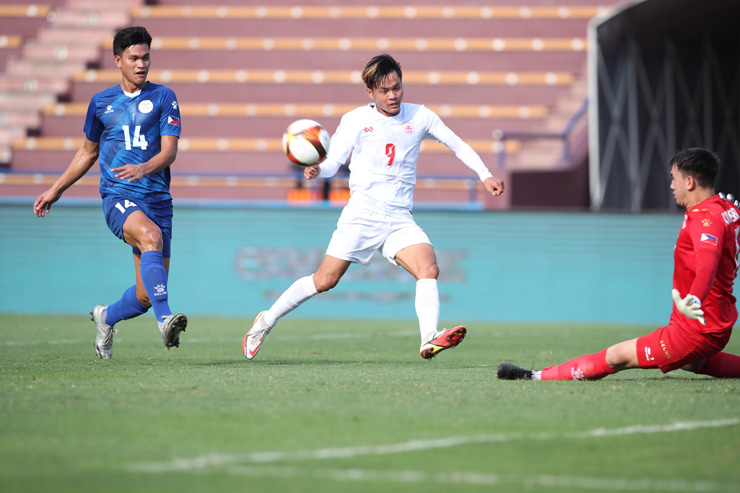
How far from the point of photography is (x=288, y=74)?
2203cm

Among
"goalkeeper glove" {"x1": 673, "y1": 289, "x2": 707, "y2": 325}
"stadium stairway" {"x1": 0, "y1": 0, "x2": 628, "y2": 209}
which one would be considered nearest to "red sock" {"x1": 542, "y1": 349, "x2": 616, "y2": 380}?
"goalkeeper glove" {"x1": 673, "y1": 289, "x2": 707, "y2": 325}

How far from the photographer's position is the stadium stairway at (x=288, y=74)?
20.1 m

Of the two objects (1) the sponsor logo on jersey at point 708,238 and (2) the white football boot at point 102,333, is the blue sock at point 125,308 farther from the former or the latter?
(1) the sponsor logo on jersey at point 708,238

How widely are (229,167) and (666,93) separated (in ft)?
27.1

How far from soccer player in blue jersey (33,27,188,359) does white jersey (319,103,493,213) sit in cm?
120

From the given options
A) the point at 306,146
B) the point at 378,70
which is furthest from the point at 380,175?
the point at 378,70

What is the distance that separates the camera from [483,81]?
21.3 meters

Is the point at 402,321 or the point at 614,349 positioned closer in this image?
the point at 614,349

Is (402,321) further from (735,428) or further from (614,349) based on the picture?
(735,428)

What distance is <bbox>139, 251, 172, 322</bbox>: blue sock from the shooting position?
7.13 metres

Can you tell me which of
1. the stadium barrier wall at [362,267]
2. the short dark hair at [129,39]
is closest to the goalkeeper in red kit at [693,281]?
the short dark hair at [129,39]

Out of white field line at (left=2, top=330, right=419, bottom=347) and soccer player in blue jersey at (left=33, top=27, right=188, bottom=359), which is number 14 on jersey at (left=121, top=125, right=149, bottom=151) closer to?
soccer player in blue jersey at (left=33, top=27, right=188, bottom=359)

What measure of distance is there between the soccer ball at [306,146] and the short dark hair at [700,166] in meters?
2.55

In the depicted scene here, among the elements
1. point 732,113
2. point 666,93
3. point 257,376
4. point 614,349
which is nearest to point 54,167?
point 666,93
